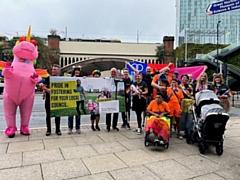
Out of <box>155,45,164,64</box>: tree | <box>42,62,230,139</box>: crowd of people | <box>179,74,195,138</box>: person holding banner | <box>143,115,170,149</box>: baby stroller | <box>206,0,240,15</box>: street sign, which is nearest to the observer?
<box>143,115,170,149</box>: baby stroller

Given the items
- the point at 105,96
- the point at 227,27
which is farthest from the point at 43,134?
the point at 227,27

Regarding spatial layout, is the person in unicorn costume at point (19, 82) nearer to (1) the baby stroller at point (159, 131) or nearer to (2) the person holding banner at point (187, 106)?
(1) the baby stroller at point (159, 131)

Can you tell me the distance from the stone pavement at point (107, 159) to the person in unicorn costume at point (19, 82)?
631mm

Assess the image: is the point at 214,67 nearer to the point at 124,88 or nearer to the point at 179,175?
the point at 124,88

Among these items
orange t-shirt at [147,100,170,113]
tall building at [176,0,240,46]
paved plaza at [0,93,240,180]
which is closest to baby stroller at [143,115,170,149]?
paved plaza at [0,93,240,180]

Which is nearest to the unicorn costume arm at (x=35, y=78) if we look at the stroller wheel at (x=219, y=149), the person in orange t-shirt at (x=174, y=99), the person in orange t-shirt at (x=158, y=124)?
the person in orange t-shirt at (x=158, y=124)

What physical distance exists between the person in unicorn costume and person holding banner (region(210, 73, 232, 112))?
4.43 meters

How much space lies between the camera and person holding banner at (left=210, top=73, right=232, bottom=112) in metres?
5.40

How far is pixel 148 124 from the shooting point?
15.7 ft

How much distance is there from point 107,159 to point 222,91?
10.9 ft

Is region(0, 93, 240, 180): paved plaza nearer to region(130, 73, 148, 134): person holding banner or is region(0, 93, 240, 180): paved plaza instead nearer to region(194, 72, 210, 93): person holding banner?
region(130, 73, 148, 134): person holding banner

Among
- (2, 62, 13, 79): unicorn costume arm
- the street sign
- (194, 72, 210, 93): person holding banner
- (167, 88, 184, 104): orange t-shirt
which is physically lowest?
(167, 88, 184, 104): orange t-shirt

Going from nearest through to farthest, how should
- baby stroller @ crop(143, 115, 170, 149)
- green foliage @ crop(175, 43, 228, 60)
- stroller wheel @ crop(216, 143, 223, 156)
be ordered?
stroller wheel @ crop(216, 143, 223, 156), baby stroller @ crop(143, 115, 170, 149), green foliage @ crop(175, 43, 228, 60)

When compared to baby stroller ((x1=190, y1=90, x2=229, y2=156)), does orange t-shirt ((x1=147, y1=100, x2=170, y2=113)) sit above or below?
above
